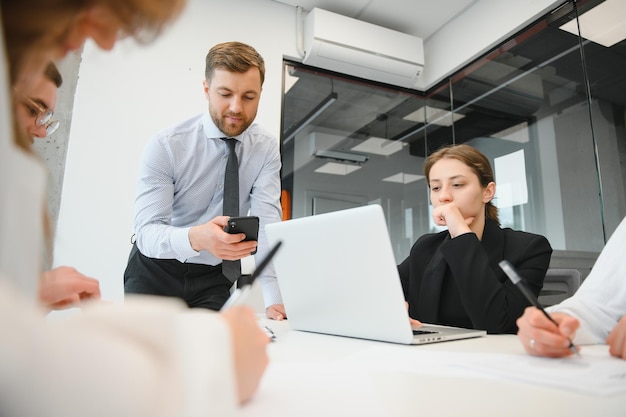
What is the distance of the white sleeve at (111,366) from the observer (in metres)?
0.26

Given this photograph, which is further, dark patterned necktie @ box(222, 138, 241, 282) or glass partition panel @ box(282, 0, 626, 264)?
glass partition panel @ box(282, 0, 626, 264)

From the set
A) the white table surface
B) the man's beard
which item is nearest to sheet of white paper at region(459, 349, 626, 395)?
the white table surface

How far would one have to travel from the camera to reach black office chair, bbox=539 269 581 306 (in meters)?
1.82

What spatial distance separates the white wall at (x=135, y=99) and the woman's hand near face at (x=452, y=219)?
65.9 inches

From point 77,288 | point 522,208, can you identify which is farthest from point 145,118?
point 522,208

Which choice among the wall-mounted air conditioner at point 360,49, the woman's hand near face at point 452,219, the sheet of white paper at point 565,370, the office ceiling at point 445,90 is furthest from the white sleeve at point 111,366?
the wall-mounted air conditioner at point 360,49

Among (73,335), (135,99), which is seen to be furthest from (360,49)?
(73,335)

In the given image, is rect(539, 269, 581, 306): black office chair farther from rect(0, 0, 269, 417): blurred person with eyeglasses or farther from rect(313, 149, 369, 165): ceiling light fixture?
rect(313, 149, 369, 165): ceiling light fixture

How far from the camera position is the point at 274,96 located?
129 inches

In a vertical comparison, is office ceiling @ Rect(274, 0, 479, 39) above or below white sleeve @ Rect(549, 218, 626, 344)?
above

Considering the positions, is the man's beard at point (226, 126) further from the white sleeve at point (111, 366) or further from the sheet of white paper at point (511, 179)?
the sheet of white paper at point (511, 179)

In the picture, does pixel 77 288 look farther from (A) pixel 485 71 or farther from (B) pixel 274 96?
(A) pixel 485 71

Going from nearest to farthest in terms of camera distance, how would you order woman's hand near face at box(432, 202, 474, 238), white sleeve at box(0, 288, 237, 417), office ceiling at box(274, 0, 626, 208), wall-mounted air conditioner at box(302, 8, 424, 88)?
white sleeve at box(0, 288, 237, 417) → woman's hand near face at box(432, 202, 474, 238) → office ceiling at box(274, 0, 626, 208) → wall-mounted air conditioner at box(302, 8, 424, 88)

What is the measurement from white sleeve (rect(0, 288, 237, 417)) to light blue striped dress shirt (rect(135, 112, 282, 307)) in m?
1.26
